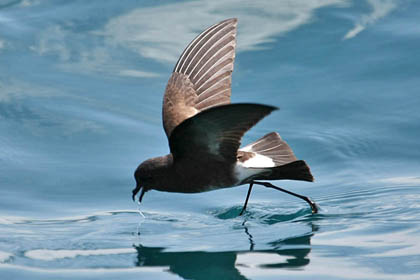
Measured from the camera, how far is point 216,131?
16.1 ft

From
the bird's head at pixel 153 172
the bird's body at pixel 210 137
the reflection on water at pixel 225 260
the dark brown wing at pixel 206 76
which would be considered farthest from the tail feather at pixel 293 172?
the dark brown wing at pixel 206 76

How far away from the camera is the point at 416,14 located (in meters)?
8.98

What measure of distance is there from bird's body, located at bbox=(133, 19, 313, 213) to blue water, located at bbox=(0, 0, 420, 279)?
16.5 inches

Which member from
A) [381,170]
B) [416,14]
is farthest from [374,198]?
[416,14]

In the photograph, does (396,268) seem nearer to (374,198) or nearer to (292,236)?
(292,236)

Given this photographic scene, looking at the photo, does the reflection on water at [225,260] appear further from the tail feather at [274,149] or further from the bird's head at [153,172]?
the tail feather at [274,149]

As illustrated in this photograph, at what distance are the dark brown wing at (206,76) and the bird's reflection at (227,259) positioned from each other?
1.29 meters

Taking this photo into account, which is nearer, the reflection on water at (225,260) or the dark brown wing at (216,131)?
the dark brown wing at (216,131)

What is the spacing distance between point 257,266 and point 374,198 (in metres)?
1.70

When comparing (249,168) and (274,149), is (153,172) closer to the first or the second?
(249,168)

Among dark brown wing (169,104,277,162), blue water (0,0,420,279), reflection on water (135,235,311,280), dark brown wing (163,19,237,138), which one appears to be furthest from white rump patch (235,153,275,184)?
dark brown wing (163,19,237,138)

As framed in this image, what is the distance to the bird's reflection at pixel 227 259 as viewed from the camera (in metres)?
4.73

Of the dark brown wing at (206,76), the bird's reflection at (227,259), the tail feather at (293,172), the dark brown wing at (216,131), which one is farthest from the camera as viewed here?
the dark brown wing at (206,76)

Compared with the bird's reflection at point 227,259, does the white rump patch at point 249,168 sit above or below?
above
